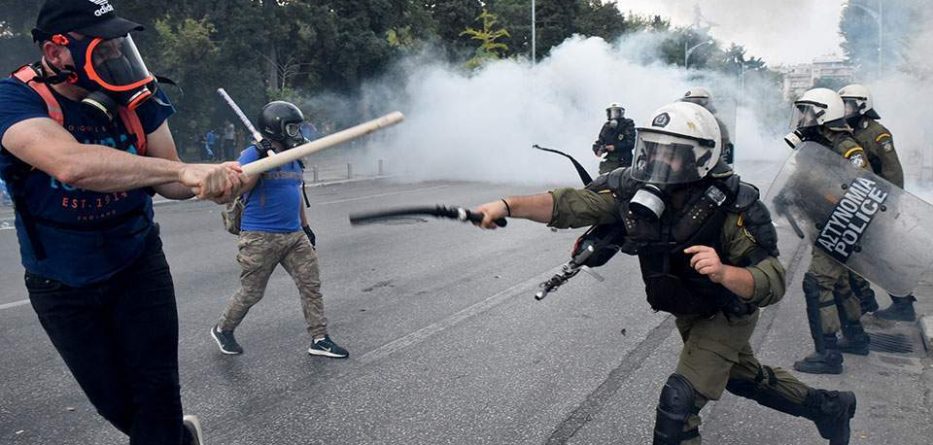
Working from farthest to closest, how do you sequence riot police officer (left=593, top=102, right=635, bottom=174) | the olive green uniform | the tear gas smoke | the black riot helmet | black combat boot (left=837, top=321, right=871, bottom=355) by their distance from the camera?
the tear gas smoke, riot police officer (left=593, top=102, right=635, bottom=174), black combat boot (left=837, top=321, right=871, bottom=355), the black riot helmet, the olive green uniform

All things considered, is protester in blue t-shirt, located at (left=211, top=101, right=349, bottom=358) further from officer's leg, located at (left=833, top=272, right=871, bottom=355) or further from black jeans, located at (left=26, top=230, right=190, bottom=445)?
officer's leg, located at (left=833, top=272, right=871, bottom=355)

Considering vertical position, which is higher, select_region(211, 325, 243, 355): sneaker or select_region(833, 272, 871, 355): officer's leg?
select_region(211, 325, 243, 355): sneaker

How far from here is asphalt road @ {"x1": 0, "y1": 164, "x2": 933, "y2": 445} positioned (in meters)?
3.81

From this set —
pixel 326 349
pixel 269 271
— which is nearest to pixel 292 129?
pixel 269 271

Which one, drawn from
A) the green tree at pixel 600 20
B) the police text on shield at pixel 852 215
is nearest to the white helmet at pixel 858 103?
the police text on shield at pixel 852 215

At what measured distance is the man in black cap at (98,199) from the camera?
232 centimetres

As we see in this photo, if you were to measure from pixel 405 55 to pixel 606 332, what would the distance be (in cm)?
2516

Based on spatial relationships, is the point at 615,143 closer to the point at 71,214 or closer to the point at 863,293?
the point at 863,293

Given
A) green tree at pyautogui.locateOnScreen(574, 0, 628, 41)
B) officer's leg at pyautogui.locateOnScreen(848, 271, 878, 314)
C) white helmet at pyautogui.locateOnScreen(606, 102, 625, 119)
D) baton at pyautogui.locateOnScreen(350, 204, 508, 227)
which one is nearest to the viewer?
baton at pyautogui.locateOnScreen(350, 204, 508, 227)

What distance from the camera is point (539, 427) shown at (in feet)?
12.5

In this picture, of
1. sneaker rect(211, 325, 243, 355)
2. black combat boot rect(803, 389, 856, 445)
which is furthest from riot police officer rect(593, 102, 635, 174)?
black combat boot rect(803, 389, 856, 445)

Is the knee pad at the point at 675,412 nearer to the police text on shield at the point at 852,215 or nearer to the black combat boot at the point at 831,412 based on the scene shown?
the black combat boot at the point at 831,412

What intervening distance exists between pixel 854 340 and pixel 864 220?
1.11 metres

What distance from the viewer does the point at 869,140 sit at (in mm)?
5520
